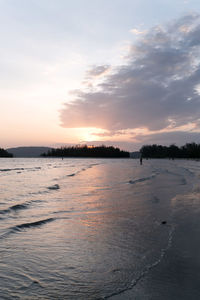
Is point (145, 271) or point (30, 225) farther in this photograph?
point (30, 225)

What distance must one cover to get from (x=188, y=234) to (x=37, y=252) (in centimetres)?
449

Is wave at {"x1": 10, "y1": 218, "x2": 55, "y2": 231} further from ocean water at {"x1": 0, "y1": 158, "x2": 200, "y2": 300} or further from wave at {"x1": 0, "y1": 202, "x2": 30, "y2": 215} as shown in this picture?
wave at {"x1": 0, "y1": 202, "x2": 30, "y2": 215}

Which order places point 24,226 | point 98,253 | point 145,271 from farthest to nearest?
point 24,226 < point 98,253 < point 145,271

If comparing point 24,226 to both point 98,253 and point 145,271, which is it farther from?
point 145,271

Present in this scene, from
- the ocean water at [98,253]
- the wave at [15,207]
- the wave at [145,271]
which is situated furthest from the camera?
the wave at [15,207]

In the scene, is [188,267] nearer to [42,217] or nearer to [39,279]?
[39,279]

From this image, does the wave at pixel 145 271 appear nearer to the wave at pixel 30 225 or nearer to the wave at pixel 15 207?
the wave at pixel 30 225

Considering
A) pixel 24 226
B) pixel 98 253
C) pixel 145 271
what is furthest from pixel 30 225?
pixel 145 271

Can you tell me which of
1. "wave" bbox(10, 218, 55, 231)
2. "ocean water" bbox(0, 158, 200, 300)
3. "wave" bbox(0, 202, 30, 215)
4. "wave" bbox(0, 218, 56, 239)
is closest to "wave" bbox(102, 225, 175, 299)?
"ocean water" bbox(0, 158, 200, 300)

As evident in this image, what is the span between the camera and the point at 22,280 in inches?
185

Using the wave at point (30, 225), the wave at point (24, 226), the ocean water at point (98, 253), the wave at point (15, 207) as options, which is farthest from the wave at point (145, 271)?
the wave at point (15, 207)

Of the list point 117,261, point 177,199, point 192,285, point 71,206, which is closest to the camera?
point 192,285

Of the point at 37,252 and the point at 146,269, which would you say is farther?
the point at 37,252

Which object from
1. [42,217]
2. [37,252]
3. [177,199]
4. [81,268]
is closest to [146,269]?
[81,268]
